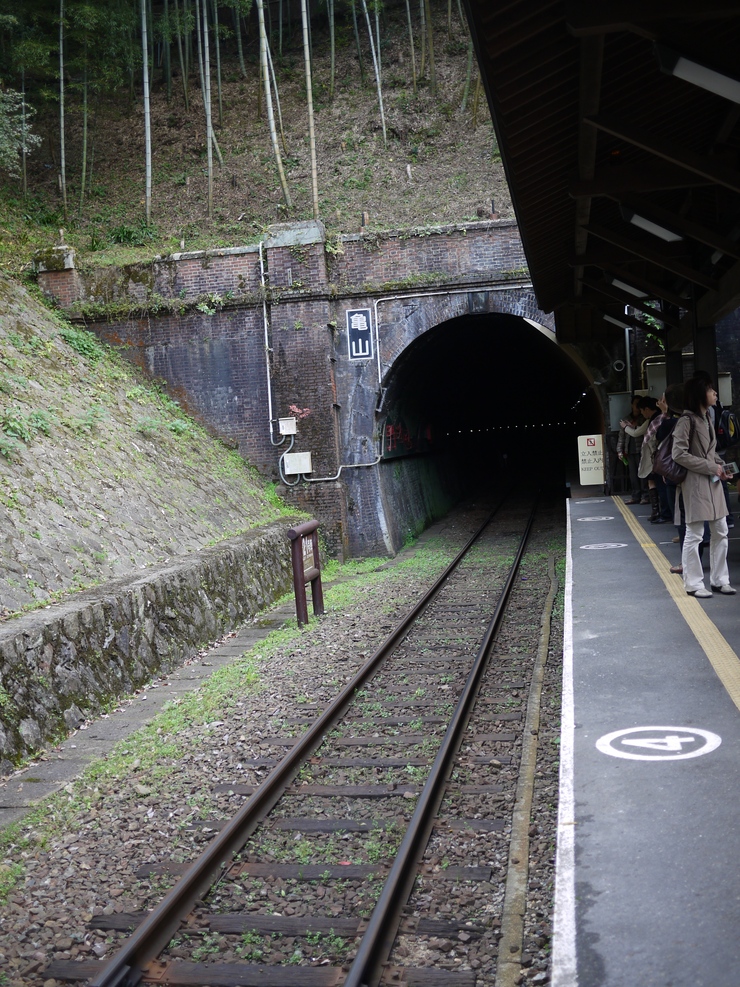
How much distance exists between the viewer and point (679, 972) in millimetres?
2434

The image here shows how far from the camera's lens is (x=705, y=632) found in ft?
19.0

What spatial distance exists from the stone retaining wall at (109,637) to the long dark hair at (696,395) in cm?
507

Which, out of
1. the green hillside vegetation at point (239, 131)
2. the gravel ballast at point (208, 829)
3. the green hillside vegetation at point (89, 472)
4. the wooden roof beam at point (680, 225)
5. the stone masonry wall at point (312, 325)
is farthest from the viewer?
the green hillside vegetation at point (239, 131)

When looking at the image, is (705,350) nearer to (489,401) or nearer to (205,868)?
(205,868)

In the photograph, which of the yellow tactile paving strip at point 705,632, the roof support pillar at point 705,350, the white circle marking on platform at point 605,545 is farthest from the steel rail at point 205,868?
the roof support pillar at point 705,350

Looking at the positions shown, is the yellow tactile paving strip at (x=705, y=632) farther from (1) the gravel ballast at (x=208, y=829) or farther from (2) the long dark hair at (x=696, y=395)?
(2) the long dark hair at (x=696, y=395)

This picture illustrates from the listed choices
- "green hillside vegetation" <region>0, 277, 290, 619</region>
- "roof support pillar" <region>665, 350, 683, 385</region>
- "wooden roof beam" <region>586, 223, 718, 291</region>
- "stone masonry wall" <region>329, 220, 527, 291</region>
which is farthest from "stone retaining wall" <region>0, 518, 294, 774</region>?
"stone masonry wall" <region>329, 220, 527, 291</region>

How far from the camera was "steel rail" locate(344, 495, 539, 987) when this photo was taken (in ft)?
12.1

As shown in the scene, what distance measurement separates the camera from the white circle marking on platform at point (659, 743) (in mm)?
3934

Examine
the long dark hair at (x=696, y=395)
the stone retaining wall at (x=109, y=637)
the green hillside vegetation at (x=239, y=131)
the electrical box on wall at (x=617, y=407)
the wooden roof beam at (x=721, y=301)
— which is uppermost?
the green hillside vegetation at (x=239, y=131)

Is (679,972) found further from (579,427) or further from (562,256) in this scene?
(579,427)

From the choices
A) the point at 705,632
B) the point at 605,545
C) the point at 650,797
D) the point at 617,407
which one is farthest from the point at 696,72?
the point at 617,407

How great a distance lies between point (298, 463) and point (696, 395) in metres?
10.8

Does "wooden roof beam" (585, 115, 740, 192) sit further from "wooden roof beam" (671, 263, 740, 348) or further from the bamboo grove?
the bamboo grove
